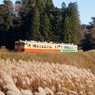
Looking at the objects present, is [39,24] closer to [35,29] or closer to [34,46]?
Answer: [35,29]

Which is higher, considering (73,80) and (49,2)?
(49,2)

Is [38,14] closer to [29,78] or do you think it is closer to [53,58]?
[53,58]

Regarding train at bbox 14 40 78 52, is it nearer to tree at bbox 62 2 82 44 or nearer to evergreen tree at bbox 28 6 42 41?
evergreen tree at bbox 28 6 42 41

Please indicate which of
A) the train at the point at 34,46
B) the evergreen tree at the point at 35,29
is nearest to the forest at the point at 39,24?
the evergreen tree at the point at 35,29

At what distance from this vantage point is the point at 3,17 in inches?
1678

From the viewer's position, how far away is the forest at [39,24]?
39938mm

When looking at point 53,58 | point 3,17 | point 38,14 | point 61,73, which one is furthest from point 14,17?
point 61,73

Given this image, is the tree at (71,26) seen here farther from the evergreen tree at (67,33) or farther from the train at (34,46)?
the train at (34,46)

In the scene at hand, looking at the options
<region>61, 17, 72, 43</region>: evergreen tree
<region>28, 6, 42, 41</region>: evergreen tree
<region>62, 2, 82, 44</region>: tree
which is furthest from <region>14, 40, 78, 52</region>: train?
<region>62, 2, 82, 44</region>: tree

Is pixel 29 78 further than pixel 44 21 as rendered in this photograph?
No

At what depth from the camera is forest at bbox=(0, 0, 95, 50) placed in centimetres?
3994

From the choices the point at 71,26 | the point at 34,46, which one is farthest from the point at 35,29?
the point at 34,46

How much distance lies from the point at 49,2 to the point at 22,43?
21.7 metres

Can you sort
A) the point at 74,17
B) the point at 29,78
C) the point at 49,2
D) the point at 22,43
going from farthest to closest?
the point at 49,2 < the point at 74,17 < the point at 22,43 < the point at 29,78
